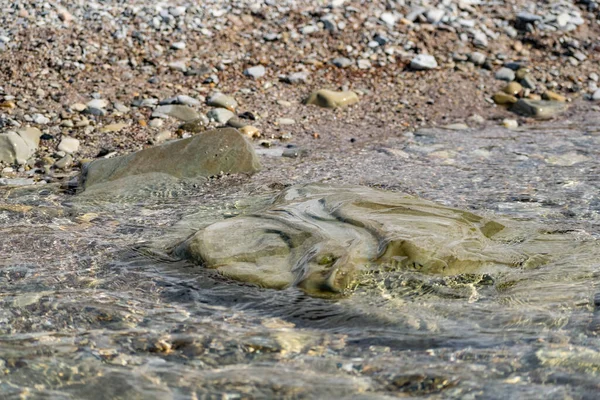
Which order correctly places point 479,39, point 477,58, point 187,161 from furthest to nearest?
point 479,39 → point 477,58 → point 187,161

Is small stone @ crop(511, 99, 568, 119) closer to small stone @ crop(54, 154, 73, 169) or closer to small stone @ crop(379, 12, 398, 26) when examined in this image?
small stone @ crop(379, 12, 398, 26)

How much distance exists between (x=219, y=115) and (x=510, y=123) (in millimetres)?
2493

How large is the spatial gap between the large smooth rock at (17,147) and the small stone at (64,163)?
247 mm

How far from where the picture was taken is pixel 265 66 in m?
7.55

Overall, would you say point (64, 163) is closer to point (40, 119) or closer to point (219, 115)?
point (40, 119)

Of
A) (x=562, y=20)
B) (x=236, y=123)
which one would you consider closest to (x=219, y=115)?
(x=236, y=123)

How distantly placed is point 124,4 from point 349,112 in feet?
8.38

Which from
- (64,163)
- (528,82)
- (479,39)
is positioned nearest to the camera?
(64,163)

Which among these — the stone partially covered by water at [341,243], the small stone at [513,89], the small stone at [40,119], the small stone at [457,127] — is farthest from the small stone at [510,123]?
the small stone at [40,119]

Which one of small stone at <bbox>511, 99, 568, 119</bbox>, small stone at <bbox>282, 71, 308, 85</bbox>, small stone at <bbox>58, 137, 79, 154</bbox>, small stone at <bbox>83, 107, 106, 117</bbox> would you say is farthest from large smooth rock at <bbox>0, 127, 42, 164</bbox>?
small stone at <bbox>511, 99, 568, 119</bbox>

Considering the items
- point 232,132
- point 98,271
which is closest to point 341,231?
point 98,271

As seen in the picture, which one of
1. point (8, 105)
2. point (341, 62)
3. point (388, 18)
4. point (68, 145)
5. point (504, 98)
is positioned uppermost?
point (388, 18)

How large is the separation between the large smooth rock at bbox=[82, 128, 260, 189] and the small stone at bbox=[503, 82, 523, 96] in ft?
9.71

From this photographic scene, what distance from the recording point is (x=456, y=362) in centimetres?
287
